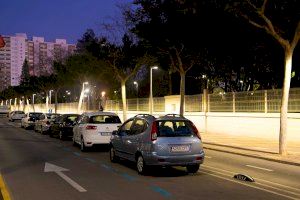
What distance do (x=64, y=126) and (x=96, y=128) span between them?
7.57 m

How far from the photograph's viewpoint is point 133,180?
41.0 feet

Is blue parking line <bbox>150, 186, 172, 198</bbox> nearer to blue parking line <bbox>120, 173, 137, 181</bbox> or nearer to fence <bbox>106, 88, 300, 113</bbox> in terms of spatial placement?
blue parking line <bbox>120, 173, 137, 181</bbox>

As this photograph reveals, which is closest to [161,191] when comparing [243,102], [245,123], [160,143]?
[160,143]

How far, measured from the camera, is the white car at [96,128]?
20578 mm

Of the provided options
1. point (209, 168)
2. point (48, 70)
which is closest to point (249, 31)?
point (209, 168)

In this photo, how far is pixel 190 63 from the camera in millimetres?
35031

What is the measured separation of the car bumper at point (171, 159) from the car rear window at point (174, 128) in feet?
1.97

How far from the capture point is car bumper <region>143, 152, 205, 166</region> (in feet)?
42.4

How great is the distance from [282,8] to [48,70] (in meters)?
76.2

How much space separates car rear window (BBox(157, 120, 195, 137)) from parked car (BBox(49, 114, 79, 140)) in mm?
14595

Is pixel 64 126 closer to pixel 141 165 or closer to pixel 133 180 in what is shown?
pixel 141 165

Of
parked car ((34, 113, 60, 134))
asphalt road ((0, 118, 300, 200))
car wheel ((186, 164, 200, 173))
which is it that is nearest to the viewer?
asphalt road ((0, 118, 300, 200))

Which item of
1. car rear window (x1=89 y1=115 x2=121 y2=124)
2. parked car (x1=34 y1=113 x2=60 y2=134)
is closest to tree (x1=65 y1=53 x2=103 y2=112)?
parked car (x1=34 y1=113 x2=60 y2=134)

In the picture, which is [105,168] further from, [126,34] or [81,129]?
[126,34]
